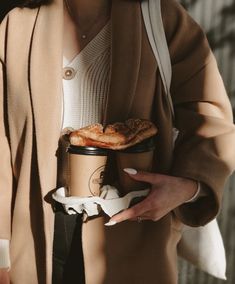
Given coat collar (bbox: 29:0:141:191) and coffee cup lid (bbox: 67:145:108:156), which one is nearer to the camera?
coffee cup lid (bbox: 67:145:108:156)

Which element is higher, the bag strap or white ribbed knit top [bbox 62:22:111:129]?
the bag strap

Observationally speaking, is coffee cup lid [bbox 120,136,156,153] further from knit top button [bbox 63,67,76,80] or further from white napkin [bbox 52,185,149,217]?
knit top button [bbox 63,67,76,80]

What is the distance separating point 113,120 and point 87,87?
4.7 inches

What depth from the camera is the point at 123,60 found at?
1187 millimetres

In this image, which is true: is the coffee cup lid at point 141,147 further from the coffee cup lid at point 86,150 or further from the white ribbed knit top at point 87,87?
the white ribbed knit top at point 87,87

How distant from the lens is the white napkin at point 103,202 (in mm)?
1092

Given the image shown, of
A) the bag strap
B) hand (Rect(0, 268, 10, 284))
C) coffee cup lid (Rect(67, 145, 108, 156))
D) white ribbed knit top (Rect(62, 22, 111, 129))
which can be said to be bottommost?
hand (Rect(0, 268, 10, 284))

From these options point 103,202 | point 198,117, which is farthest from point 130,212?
point 198,117

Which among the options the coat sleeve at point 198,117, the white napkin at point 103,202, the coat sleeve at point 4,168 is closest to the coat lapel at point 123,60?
the coat sleeve at point 198,117

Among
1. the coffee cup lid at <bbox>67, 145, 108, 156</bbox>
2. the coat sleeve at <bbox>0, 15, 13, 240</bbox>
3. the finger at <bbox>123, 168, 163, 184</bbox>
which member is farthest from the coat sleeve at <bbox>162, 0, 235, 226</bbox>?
the coat sleeve at <bbox>0, 15, 13, 240</bbox>

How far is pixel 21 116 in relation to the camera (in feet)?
4.02

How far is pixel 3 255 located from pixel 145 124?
0.55 metres

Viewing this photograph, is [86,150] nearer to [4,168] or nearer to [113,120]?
[113,120]

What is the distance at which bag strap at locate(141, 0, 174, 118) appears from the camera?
1.21 meters
